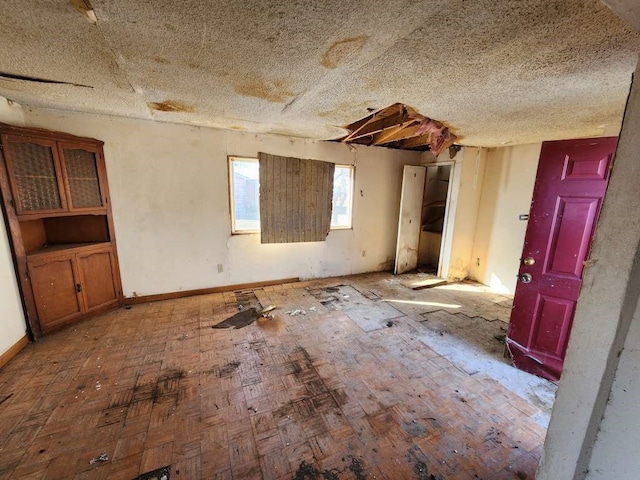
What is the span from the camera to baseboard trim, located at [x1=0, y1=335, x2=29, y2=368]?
2.14 m

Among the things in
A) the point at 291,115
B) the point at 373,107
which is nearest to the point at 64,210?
the point at 291,115

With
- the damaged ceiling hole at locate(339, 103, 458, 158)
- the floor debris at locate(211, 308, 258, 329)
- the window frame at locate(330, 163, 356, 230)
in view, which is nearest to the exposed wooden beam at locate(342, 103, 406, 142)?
the damaged ceiling hole at locate(339, 103, 458, 158)

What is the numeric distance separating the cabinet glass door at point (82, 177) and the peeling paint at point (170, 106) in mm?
921

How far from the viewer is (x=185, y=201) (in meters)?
3.40

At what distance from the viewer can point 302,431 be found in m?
1.63

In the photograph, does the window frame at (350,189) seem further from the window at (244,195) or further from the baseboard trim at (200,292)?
the window at (244,195)

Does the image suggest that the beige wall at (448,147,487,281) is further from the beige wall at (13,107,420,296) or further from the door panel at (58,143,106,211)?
the door panel at (58,143,106,211)

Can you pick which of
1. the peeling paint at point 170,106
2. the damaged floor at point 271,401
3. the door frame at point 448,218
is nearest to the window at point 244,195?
the peeling paint at point 170,106

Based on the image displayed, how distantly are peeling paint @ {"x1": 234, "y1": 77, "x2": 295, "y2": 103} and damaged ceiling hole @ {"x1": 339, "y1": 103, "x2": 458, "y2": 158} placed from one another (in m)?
0.88

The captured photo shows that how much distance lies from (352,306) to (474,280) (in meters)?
2.50

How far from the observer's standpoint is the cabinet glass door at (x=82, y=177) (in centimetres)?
263

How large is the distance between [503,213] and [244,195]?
393 centimetres

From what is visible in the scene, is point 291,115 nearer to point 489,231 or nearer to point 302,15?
point 302,15

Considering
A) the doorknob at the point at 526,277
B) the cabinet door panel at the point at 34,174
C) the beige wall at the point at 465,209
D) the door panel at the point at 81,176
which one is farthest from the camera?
the beige wall at the point at 465,209
